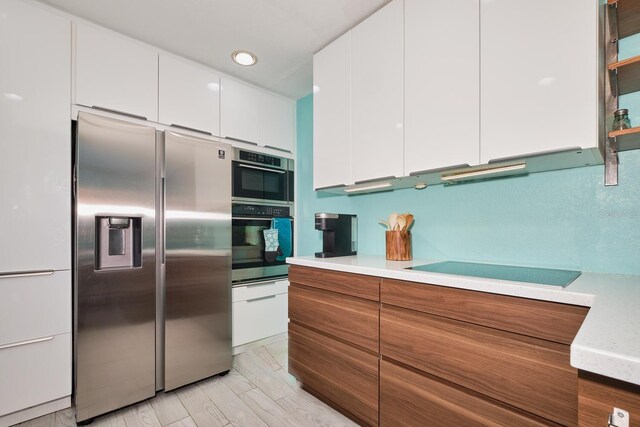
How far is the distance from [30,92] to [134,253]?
3.58ft

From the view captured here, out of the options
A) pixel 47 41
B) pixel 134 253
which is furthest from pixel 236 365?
pixel 47 41

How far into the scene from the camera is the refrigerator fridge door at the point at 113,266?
1.67 meters

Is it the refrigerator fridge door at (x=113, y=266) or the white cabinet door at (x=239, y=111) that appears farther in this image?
the white cabinet door at (x=239, y=111)

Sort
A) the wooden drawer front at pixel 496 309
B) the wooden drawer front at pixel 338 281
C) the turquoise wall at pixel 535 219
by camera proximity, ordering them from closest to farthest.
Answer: the wooden drawer front at pixel 496 309
the turquoise wall at pixel 535 219
the wooden drawer front at pixel 338 281

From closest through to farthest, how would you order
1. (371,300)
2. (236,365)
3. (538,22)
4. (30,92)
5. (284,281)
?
1. (538,22)
2. (371,300)
3. (30,92)
4. (236,365)
5. (284,281)

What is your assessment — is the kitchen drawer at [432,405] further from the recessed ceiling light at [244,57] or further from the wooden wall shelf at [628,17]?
the recessed ceiling light at [244,57]

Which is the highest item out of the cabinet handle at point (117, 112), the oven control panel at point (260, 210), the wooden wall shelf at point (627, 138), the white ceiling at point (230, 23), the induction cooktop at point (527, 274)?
the white ceiling at point (230, 23)

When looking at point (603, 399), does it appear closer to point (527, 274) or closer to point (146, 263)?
point (527, 274)

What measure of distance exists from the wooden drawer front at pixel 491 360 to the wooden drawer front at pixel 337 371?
22 centimetres

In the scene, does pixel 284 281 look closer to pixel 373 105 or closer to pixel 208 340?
pixel 208 340

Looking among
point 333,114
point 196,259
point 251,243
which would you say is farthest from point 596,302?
point 251,243

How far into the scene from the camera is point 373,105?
6.04ft

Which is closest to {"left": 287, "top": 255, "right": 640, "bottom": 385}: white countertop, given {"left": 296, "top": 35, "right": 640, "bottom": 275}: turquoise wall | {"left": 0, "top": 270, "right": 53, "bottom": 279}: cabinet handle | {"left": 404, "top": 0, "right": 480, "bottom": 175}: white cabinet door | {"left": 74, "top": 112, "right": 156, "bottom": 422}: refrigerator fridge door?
{"left": 296, "top": 35, "right": 640, "bottom": 275}: turquoise wall

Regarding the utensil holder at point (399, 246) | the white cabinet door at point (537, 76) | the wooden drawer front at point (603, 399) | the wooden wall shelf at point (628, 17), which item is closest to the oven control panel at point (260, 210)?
the utensil holder at point (399, 246)
